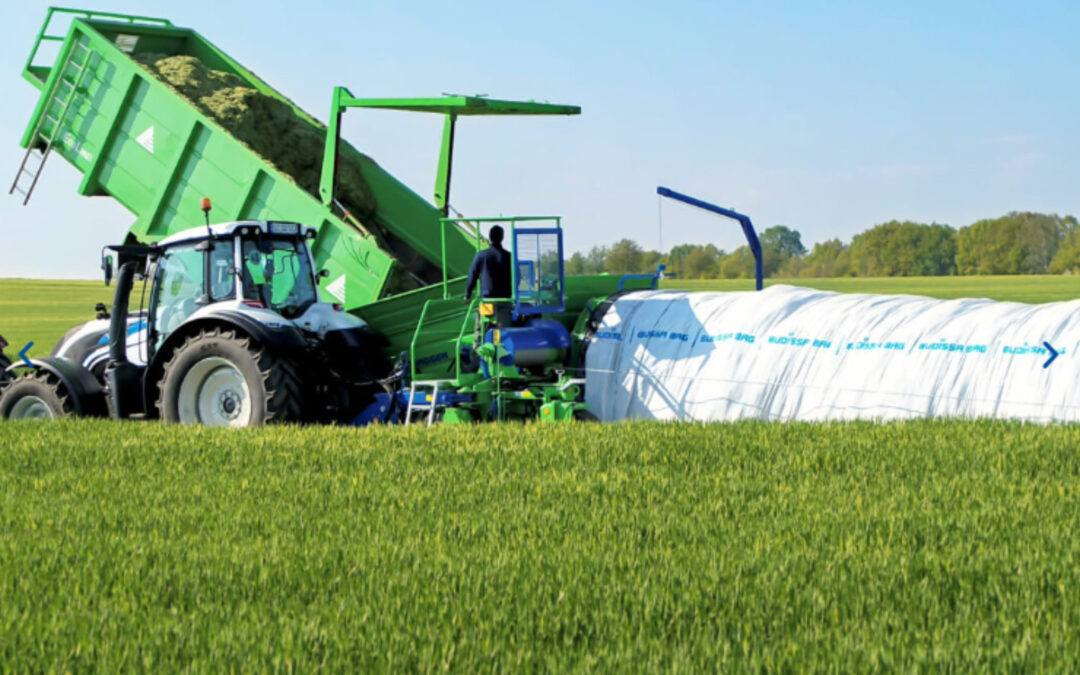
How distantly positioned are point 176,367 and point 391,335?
220 cm

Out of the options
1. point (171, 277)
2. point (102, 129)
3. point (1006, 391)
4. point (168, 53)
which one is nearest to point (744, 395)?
point (1006, 391)

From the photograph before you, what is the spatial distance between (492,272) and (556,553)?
6178 millimetres

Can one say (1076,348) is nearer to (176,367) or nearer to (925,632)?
(925,632)

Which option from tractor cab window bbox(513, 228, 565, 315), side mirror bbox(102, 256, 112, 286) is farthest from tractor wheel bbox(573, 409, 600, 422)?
side mirror bbox(102, 256, 112, 286)

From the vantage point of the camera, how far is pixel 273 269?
12.4m

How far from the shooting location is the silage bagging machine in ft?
39.6

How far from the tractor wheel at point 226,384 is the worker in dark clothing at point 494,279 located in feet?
6.46

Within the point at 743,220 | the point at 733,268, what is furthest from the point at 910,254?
the point at 743,220

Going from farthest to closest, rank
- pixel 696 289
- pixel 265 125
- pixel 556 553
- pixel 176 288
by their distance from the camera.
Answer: pixel 696 289, pixel 265 125, pixel 176 288, pixel 556 553

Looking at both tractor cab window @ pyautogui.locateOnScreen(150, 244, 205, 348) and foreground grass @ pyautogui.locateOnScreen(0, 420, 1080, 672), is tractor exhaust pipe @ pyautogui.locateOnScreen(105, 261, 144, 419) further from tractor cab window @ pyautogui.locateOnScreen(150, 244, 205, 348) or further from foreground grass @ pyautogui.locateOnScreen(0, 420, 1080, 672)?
foreground grass @ pyautogui.locateOnScreen(0, 420, 1080, 672)

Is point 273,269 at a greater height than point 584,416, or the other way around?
point 273,269

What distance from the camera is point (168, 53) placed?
16391 mm

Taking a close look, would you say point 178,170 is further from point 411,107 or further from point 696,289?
point 696,289

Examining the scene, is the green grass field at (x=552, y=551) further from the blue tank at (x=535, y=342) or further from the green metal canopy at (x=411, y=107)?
the green metal canopy at (x=411, y=107)
